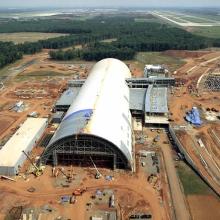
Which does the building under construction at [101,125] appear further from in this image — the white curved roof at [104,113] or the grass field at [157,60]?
the grass field at [157,60]

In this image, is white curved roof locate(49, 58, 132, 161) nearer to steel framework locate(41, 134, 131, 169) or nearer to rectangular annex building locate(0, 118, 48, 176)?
steel framework locate(41, 134, 131, 169)

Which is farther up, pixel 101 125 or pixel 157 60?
pixel 101 125

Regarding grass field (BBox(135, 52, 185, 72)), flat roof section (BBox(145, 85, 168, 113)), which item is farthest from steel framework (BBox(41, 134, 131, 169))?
grass field (BBox(135, 52, 185, 72))

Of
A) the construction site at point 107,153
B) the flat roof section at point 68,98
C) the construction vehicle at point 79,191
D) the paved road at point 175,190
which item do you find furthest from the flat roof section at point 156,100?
the construction vehicle at point 79,191

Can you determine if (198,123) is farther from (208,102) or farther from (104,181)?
(104,181)

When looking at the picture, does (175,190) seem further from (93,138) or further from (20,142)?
(20,142)

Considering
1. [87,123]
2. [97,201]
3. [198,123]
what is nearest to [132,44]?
[198,123]

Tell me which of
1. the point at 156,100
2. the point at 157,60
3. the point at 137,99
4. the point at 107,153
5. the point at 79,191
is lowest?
the point at 157,60

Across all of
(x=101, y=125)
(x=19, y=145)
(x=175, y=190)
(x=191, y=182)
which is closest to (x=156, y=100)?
(x=101, y=125)
